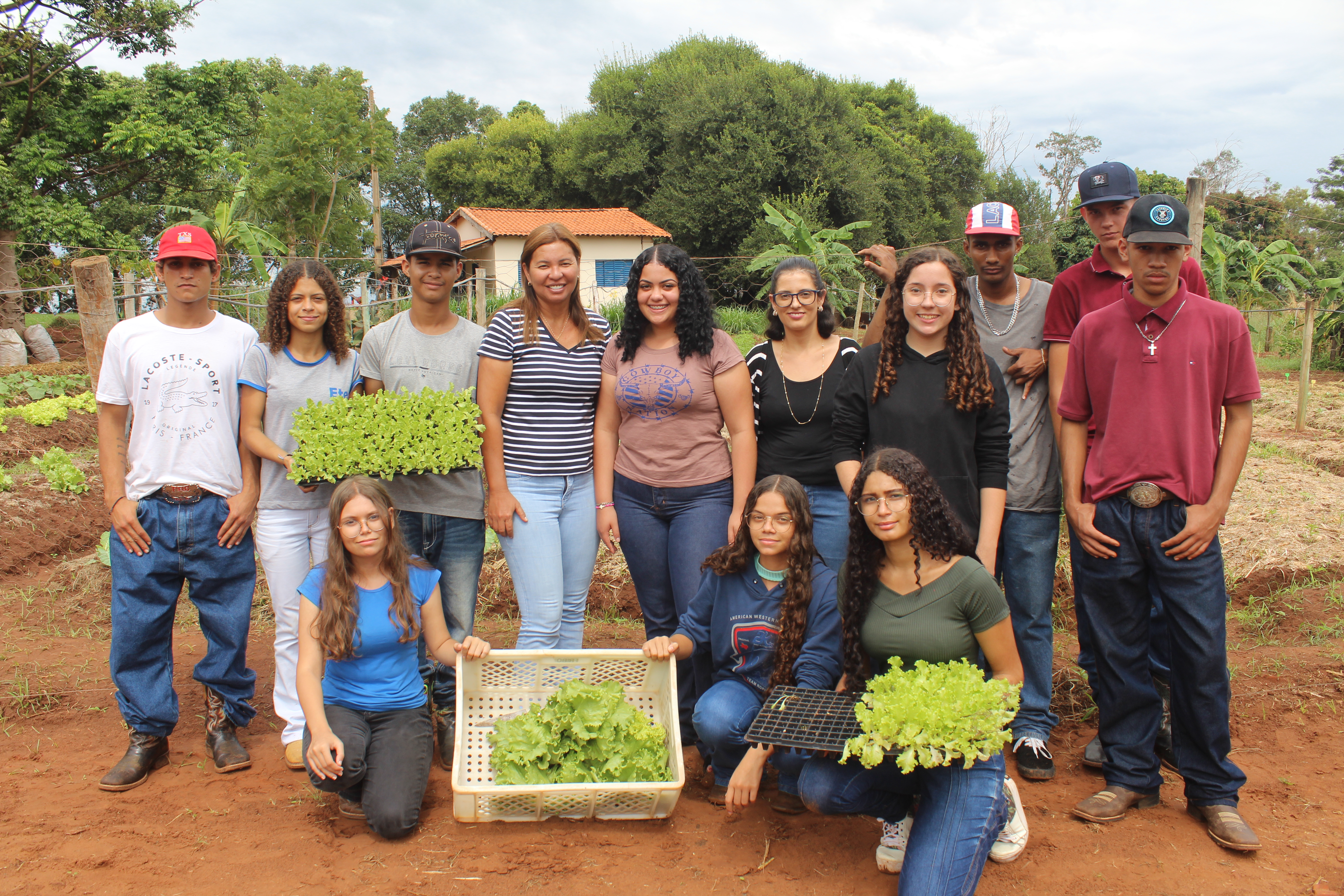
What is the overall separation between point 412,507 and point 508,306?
3.09ft

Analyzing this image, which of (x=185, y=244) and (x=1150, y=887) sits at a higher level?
(x=185, y=244)

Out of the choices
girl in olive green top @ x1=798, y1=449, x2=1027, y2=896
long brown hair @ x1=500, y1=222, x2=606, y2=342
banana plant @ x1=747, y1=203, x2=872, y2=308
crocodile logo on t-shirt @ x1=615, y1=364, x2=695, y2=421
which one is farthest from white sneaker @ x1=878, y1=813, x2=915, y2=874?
banana plant @ x1=747, y1=203, x2=872, y2=308

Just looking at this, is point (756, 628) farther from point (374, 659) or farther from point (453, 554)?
point (374, 659)

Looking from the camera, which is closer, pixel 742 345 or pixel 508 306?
pixel 508 306

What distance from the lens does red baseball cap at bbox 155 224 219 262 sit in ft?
11.3

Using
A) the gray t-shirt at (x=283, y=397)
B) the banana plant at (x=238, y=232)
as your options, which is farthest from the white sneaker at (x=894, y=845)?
the banana plant at (x=238, y=232)

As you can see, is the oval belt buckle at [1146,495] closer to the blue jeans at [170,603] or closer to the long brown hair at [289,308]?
the long brown hair at [289,308]

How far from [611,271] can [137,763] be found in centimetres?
2642

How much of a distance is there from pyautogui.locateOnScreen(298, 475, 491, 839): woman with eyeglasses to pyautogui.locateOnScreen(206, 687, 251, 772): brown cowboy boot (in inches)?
21.0

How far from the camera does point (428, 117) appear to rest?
47844 mm

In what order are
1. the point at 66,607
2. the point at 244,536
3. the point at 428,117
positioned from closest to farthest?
the point at 244,536, the point at 66,607, the point at 428,117

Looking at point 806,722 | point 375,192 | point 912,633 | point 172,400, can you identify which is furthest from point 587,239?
point 806,722

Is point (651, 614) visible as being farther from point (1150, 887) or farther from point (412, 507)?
point (1150, 887)

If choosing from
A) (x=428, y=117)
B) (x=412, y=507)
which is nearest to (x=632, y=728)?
(x=412, y=507)
